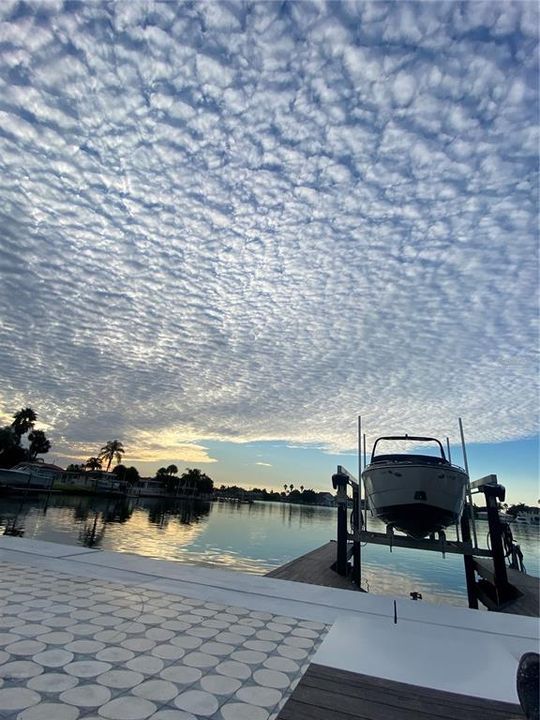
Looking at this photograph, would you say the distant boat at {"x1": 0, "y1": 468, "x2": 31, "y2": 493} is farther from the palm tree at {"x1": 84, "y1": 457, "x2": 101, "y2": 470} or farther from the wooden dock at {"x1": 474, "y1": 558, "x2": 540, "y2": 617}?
the wooden dock at {"x1": 474, "y1": 558, "x2": 540, "y2": 617}

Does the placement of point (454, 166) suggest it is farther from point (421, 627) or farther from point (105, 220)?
point (105, 220)

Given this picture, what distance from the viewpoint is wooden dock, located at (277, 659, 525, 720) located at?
2.15 m

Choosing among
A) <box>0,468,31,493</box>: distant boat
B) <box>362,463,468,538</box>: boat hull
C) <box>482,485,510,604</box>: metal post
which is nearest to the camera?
<box>482,485,510,604</box>: metal post

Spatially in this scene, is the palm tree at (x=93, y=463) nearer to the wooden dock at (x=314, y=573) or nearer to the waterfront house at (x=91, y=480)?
the waterfront house at (x=91, y=480)

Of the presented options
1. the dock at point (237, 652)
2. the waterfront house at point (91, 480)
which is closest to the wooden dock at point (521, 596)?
the dock at point (237, 652)

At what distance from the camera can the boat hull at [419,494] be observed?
9.28m

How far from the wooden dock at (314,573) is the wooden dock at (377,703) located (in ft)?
15.7

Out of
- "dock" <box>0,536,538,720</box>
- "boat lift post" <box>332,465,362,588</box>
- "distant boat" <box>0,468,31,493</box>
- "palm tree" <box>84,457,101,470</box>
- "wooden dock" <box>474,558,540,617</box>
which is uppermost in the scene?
"palm tree" <box>84,457,101,470</box>

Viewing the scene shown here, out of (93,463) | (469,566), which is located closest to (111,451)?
(93,463)

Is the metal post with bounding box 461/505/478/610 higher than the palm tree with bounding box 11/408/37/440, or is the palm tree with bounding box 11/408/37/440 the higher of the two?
the palm tree with bounding box 11/408/37/440

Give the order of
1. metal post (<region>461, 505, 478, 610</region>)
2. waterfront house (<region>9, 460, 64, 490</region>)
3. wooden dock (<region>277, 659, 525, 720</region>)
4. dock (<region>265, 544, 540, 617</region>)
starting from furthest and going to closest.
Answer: waterfront house (<region>9, 460, 64, 490</region>) < metal post (<region>461, 505, 478, 610</region>) < dock (<region>265, 544, 540, 617</region>) < wooden dock (<region>277, 659, 525, 720</region>)

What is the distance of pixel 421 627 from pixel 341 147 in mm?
8240

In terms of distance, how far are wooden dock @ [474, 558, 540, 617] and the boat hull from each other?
1.83m

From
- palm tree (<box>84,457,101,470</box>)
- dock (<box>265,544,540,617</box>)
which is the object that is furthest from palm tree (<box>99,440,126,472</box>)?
dock (<box>265,544,540,617</box>)
